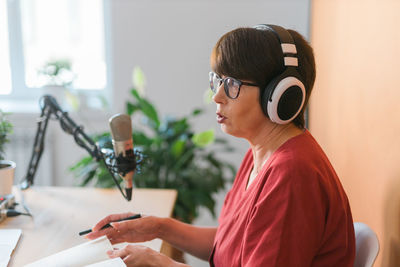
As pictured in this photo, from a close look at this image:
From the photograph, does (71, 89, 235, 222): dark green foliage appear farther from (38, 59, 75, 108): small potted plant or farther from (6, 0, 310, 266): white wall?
(38, 59, 75, 108): small potted plant

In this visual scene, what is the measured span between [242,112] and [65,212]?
2.47 feet

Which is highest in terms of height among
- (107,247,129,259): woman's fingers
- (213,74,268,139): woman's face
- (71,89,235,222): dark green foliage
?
(213,74,268,139): woman's face

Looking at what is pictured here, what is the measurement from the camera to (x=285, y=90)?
2.97ft

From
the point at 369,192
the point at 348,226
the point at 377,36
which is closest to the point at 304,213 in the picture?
the point at 348,226

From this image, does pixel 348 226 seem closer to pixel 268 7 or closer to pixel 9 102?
pixel 268 7

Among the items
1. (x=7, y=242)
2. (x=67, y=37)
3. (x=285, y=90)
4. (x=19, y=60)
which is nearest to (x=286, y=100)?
(x=285, y=90)

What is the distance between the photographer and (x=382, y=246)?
1054mm

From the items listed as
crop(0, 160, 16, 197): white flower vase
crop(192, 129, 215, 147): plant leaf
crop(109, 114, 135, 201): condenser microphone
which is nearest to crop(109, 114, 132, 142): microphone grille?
crop(109, 114, 135, 201): condenser microphone

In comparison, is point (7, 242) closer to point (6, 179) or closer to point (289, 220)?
point (6, 179)

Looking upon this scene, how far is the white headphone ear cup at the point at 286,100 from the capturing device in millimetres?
904

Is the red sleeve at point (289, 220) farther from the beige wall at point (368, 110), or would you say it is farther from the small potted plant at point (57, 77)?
the small potted plant at point (57, 77)

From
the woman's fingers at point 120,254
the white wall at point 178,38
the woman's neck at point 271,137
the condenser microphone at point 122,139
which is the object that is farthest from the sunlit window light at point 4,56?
the woman's neck at point 271,137

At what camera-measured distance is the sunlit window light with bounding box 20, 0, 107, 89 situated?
2.92m

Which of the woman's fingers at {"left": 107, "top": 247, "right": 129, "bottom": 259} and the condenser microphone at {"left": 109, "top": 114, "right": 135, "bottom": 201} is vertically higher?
the condenser microphone at {"left": 109, "top": 114, "right": 135, "bottom": 201}
